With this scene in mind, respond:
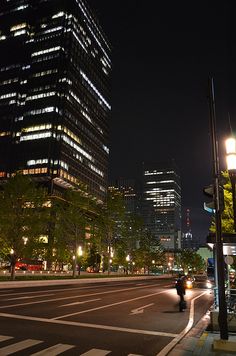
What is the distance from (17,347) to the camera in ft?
26.4

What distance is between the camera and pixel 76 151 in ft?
400

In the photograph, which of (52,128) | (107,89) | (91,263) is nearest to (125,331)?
(91,263)

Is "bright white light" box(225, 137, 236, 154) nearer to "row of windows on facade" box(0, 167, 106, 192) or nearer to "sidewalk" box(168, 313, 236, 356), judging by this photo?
"sidewalk" box(168, 313, 236, 356)

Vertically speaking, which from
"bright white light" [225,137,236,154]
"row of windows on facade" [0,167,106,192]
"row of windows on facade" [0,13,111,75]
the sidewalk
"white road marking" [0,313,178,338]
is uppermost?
"row of windows on facade" [0,13,111,75]

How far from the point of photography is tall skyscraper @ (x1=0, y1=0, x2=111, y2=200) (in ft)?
373

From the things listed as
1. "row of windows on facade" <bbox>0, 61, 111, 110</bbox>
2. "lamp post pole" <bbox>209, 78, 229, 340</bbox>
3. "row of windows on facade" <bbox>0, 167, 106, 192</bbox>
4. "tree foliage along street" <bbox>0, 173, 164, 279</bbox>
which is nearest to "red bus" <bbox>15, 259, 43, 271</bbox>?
"tree foliage along street" <bbox>0, 173, 164, 279</bbox>

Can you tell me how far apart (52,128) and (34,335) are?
108m

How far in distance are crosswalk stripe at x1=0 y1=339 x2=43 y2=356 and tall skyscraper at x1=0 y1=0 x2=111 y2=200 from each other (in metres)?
100

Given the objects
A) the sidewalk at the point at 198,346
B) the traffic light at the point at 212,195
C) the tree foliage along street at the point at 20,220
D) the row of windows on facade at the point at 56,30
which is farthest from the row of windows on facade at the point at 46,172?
the traffic light at the point at 212,195

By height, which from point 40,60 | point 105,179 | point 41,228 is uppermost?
point 40,60

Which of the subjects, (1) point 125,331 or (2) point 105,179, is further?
(2) point 105,179

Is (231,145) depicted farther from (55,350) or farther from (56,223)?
(56,223)

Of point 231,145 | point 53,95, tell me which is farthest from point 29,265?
point 231,145

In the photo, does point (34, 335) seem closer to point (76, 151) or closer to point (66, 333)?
point (66, 333)
